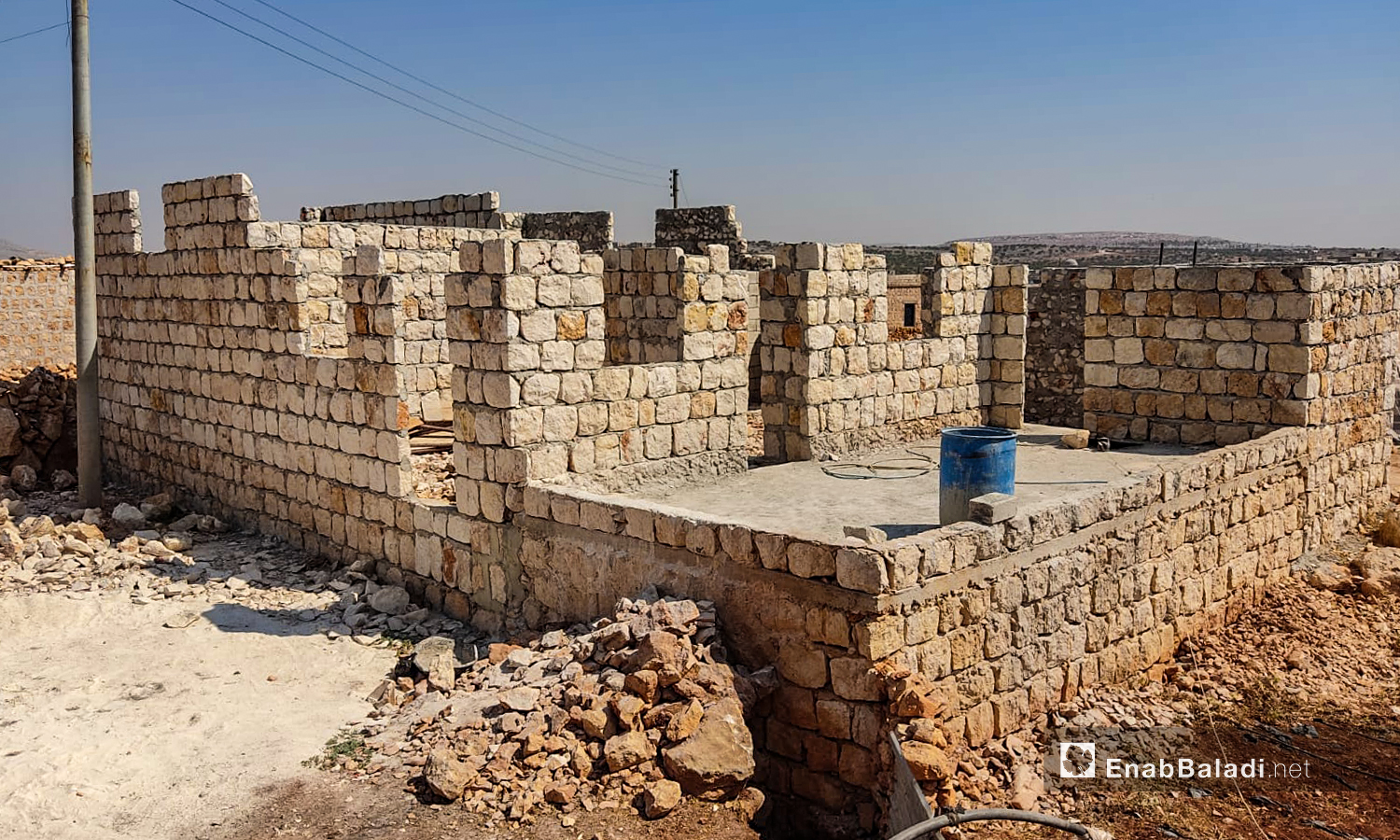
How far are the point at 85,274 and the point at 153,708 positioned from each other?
6.80m

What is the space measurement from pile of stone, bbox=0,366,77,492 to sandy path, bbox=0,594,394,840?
498 centimetres

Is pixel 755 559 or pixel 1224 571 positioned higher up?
pixel 755 559

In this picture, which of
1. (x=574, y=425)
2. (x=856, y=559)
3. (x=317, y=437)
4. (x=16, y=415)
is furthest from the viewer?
(x=16, y=415)

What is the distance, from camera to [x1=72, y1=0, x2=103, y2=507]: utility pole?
12.1m

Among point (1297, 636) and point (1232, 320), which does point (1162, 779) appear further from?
point (1232, 320)

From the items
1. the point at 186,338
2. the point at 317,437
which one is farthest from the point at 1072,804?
the point at 186,338

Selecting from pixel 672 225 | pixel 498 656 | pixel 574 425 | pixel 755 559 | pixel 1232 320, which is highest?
pixel 672 225

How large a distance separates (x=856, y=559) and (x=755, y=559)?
0.78 meters

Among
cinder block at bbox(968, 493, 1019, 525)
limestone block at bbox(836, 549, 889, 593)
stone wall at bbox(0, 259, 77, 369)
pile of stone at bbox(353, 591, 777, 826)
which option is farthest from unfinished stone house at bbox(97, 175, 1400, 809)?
stone wall at bbox(0, 259, 77, 369)

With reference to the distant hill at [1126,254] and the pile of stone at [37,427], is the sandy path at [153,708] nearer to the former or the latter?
the pile of stone at [37,427]

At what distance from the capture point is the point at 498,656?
7.59m

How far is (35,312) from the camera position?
20891 millimetres

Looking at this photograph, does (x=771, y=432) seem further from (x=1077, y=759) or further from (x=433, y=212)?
(x=433, y=212)

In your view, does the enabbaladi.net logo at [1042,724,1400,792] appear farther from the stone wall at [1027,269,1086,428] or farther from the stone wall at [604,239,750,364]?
the stone wall at [1027,269,1086,428]
